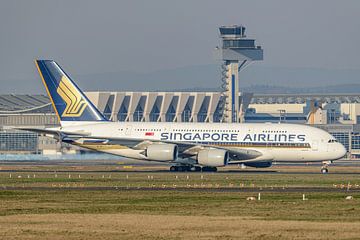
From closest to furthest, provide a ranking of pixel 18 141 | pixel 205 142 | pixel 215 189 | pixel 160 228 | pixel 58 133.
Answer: pixel 160 228, pixel 215 189, pixel 205 142, pixel 58 133, pixel 18 141

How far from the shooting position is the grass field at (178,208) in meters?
44.3

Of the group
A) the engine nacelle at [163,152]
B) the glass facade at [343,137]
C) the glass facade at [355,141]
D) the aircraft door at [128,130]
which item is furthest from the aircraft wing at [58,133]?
the glass facade at [343,137]

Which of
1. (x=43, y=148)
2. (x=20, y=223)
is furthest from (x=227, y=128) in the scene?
(x=43, y=148)

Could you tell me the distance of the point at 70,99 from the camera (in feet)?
363

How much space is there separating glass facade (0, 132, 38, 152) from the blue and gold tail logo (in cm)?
7661

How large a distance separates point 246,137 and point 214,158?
422cm

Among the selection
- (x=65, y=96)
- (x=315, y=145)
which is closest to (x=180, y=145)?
(x=315, y=145)

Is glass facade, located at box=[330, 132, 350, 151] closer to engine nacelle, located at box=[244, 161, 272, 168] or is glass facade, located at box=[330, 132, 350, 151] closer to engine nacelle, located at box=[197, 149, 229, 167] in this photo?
engine nacelle, located at box=[244, 161, 272, 168]

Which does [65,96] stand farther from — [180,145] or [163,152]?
[180,145]

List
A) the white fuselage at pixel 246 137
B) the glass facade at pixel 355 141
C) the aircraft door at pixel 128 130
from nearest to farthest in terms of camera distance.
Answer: the white fuselage at pixel 246 137 < the aircraft door at pixel 128 130 < the glass facade at pixel 355 141

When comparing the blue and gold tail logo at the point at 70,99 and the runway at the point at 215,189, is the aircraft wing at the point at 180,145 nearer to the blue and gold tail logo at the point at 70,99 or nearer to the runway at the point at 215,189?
the blue and gold tail logo at the point at 70,99

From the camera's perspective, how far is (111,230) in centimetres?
4503

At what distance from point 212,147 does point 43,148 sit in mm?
80180

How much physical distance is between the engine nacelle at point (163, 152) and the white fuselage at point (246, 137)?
6.47ft
